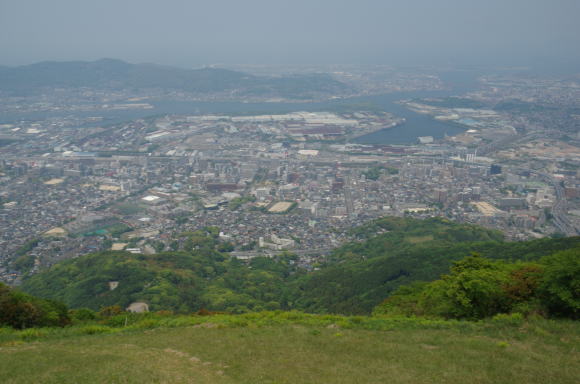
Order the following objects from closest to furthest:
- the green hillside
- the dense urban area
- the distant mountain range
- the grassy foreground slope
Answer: the grassy foreground slope
the green hillside
the dense urban area
the distant mountain range

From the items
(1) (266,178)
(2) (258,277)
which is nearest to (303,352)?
(2) (258,277)

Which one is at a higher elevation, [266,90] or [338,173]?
[266,90]

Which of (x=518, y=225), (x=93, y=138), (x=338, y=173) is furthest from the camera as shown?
(x=93, y=138)

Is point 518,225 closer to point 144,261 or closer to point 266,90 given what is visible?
point 144,261

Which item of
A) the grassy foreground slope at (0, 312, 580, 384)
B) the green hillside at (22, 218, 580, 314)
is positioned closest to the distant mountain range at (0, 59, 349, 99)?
the green hillside at (22, 218, 580, 314)

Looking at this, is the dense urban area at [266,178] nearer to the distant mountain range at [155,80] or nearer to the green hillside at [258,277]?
the green hillside at [258,277]

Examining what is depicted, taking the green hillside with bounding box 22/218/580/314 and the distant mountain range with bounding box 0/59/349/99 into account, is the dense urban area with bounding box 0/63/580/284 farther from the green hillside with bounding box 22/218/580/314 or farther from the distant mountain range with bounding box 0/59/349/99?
the distant mountain range with bounding box 0/59/349/99

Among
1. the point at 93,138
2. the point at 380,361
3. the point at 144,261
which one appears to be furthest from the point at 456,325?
the point at 93,138
